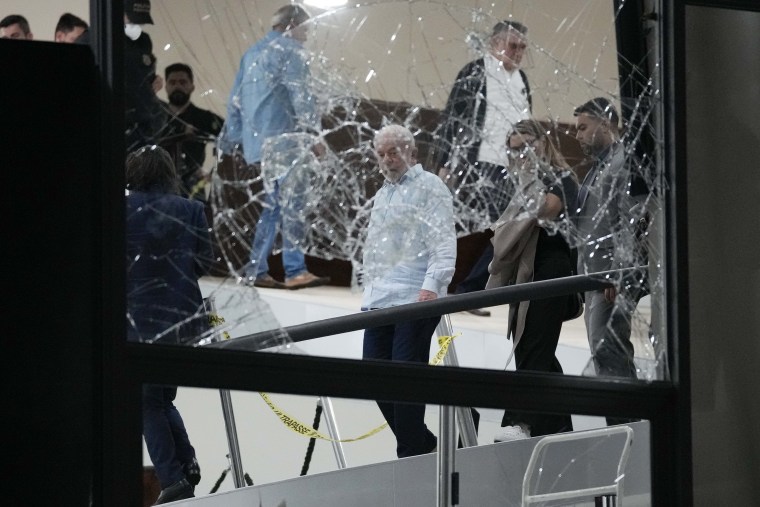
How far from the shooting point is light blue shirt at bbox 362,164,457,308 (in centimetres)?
229

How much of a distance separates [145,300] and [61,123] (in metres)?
0.30

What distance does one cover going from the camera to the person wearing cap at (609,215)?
91.0 inches

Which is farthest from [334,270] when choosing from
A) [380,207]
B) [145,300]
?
[145,300]

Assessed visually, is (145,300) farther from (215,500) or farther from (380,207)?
(215,500)

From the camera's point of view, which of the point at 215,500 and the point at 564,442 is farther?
the point at 215,500

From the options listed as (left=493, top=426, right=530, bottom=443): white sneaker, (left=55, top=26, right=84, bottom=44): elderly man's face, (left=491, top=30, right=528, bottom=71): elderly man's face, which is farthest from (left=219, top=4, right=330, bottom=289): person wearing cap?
(left=493, top=426, right=530, bottom=443): white sneaker

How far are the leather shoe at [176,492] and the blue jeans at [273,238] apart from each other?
1811mm

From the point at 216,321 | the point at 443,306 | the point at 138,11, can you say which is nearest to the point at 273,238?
the point at 216,321

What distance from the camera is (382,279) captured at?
7.88ft

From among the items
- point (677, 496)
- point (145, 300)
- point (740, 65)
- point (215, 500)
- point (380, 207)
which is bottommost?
point (215, 500)

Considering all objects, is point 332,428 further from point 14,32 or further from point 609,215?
point 609,215

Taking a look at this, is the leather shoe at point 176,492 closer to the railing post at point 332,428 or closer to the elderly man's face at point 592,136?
the railing post at point 332,428

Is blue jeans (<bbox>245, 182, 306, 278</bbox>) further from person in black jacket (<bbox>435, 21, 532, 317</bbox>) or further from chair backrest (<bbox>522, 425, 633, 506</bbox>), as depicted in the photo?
chair backrest (<bbox>522, 425, 633, 506</bbox>)

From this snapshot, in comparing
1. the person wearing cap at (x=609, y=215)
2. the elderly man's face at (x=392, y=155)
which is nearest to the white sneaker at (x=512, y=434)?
the person wearing cap at (x=609, y=215)
